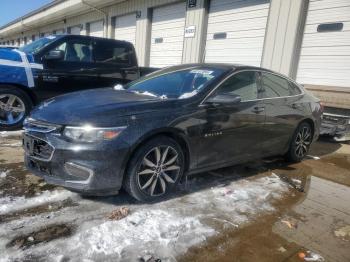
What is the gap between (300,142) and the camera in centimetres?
557

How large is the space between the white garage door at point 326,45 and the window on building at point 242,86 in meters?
4.05

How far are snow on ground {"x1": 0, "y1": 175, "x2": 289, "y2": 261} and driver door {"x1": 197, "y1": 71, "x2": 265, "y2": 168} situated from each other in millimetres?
451

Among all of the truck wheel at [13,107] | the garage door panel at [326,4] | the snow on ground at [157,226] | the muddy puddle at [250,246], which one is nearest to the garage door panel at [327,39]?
the garage door panel at [326,4]

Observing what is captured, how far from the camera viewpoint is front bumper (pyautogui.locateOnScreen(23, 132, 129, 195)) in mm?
3094

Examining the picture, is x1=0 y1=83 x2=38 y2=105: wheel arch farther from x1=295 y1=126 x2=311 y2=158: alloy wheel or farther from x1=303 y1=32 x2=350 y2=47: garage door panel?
x1=303 y1=32 x2=350 y2=47: garage door panel

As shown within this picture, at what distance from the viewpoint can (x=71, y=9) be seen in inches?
728

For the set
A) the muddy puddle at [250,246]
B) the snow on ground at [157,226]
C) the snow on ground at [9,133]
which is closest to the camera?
the snow on ground at [157,226]

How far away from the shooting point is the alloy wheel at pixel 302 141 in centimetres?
551

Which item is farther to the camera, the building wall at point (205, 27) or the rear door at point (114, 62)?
the building wall at point (205, 27)

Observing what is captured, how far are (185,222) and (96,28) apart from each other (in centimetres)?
1645

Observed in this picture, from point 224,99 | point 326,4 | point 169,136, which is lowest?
point 169,136

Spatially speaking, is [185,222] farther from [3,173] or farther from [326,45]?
[326,45]

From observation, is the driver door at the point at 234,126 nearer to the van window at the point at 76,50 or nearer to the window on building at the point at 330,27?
the van window at the point at 76,50

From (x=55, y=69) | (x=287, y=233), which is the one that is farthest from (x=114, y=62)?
(x=287, y=233)
